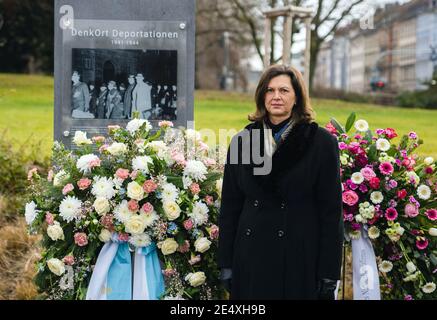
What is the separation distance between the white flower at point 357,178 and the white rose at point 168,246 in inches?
51.3

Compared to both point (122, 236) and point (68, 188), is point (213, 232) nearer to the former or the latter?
point (122, 236)

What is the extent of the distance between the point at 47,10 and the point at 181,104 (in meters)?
21.8

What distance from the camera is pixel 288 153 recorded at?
12.0 ft

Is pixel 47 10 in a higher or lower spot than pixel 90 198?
higher

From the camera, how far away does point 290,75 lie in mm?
3674

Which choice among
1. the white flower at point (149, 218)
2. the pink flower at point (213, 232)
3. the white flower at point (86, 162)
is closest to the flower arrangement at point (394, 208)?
the pink flower at point (213, 232)

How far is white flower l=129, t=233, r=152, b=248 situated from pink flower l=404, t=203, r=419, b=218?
1.77 metres

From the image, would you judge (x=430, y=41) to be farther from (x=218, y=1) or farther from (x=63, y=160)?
(x=63, y=160)

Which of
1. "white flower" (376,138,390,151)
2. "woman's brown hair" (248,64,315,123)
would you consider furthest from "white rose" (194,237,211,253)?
"white flower" (376,138,390,151)

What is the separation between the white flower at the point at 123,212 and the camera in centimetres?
408

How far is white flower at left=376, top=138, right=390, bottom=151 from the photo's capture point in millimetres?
4609

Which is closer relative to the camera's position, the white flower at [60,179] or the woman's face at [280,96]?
the woman's face at [280,96]

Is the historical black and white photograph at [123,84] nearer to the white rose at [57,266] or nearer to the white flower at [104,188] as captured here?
Result: the white flower at [104,188]
